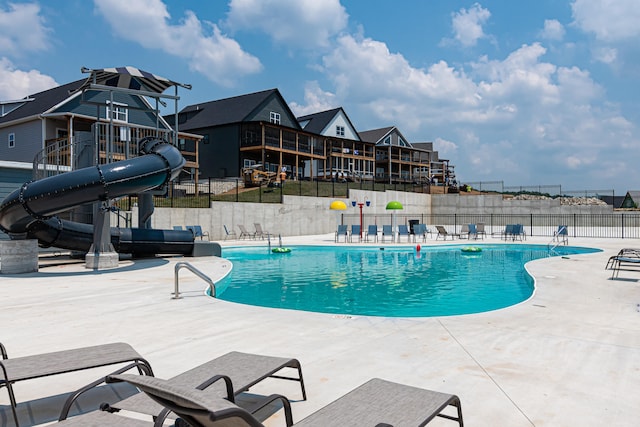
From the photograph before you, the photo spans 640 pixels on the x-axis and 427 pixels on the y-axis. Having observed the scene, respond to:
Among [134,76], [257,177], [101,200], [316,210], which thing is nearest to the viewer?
[101,200]

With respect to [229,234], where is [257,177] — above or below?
above

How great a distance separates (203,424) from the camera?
1994 mm

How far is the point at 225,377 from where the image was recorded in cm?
291

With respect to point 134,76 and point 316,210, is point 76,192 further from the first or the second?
point 316,210

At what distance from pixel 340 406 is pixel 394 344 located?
2.74 meters

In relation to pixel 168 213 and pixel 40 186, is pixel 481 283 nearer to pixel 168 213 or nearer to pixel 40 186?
pixel 40 186

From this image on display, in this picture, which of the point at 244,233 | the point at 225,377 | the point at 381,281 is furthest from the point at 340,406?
the point at 244,233

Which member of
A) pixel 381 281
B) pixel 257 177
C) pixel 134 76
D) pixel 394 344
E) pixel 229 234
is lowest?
pixel 381 281

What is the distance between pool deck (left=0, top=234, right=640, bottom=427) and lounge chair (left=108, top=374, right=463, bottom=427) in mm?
723

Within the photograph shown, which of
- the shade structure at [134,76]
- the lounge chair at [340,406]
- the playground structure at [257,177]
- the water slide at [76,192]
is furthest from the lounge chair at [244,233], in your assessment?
the lounge chair at [340,406]

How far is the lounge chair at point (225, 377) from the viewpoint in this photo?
9.39 feet

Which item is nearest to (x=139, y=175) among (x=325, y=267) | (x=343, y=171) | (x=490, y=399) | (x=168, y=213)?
(x=325, y=267)

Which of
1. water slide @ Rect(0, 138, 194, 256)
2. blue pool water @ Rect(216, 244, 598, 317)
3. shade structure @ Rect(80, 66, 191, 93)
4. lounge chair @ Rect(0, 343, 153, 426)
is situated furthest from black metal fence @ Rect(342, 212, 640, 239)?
lounge chair @ Rect(0, 343, 153, 426)

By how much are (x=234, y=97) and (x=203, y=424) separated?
44.7 metres
